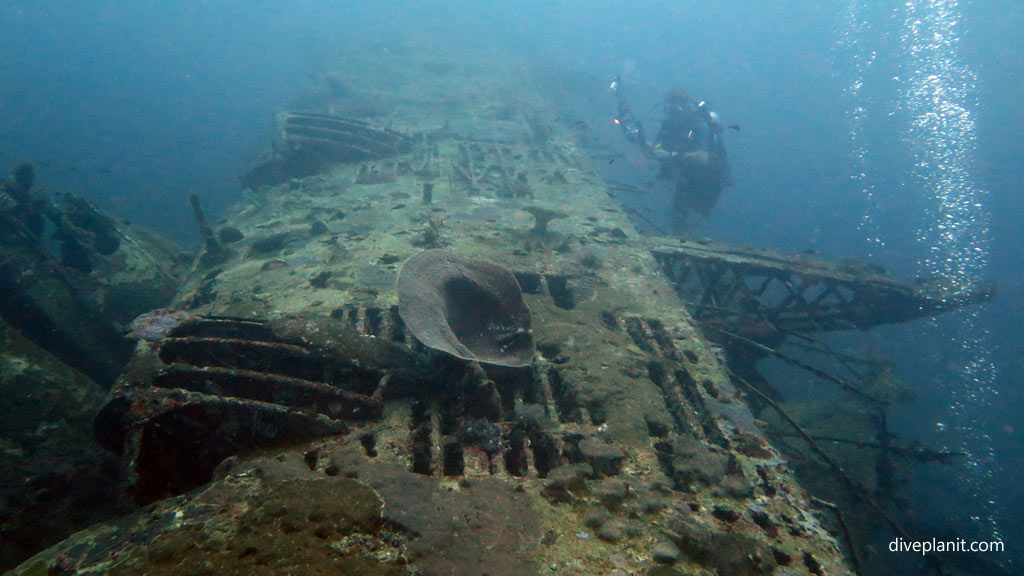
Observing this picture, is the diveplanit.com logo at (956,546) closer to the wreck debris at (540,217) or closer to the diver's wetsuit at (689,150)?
the wreck debris at (540,217)

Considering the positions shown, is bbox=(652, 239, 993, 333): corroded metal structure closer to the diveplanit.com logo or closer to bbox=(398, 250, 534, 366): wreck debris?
the diveplanit.com logo

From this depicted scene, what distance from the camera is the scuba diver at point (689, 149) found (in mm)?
13133

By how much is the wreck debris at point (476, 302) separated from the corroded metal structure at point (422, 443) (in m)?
0.30

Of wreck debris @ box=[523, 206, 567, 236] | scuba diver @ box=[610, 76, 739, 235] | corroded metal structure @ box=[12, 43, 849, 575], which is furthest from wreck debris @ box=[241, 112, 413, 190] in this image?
scuba diver @ box=[610, 76, 739, 235]

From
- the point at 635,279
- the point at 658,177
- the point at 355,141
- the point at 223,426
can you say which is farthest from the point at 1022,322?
the point at 223,426

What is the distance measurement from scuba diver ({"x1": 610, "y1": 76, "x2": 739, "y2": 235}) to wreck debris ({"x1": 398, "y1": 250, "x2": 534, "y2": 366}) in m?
10.4

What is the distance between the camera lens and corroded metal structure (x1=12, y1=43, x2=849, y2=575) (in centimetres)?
205

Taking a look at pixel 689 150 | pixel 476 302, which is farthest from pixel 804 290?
pixel 689 150

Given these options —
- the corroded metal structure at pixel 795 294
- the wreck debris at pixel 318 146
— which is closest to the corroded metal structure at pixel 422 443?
the corroded metal structure at pixel 795 294

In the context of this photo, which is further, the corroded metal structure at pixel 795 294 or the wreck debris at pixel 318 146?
the wreck debris at pixel 318 146

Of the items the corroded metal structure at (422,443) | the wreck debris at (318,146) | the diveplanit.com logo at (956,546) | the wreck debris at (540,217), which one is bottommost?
the diveplanit.com logo at (956,546)

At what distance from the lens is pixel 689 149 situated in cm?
1364

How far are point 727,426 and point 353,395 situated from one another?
314 cm

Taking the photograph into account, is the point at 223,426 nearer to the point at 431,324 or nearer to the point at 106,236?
the point at 431,324
